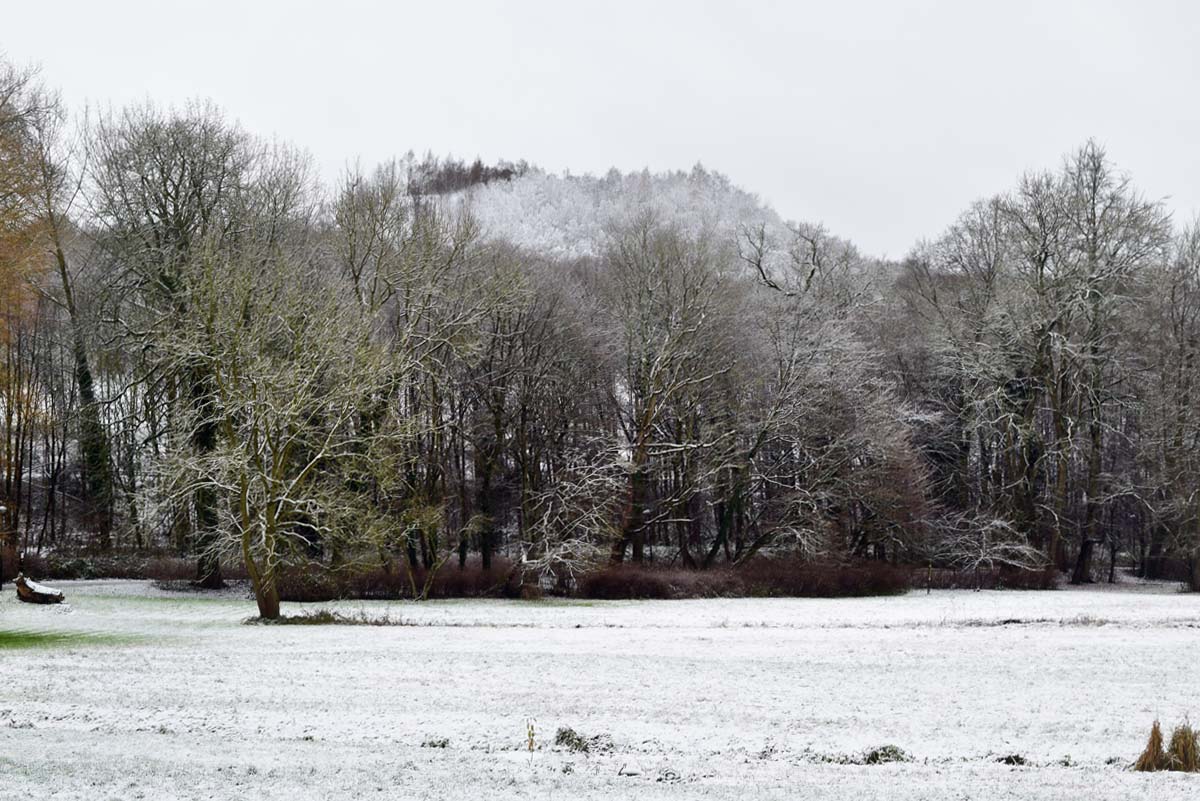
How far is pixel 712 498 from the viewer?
41.0m

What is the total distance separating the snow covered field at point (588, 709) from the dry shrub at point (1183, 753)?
35 cm

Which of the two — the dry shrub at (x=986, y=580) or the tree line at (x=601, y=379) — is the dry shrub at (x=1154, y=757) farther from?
the dry shrub at (x=986, y=580)

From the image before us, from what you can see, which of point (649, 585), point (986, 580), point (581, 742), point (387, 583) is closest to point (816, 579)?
point (649, 585)

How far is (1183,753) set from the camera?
384 inches

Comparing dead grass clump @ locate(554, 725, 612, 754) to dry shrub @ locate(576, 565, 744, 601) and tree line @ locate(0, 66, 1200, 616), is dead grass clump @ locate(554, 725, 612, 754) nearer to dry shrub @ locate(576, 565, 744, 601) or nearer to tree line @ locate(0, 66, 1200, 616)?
tree line @ locate(0, 66, 1200, 616)

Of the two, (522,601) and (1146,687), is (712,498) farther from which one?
(1146,687)

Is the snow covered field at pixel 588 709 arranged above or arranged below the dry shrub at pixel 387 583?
above

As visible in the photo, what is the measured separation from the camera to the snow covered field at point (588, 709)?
9.23 meters

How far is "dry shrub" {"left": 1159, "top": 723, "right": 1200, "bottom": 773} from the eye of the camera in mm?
9703

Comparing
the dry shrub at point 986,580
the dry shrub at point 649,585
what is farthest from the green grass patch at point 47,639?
the dry shrub at point 986,580

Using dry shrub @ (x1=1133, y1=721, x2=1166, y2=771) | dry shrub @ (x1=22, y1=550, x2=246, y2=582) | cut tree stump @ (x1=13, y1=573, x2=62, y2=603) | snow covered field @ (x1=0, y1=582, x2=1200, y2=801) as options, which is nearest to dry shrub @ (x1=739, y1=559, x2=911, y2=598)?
snow covered field @ (x1=0, y1=582, x2=1200, y2=801)

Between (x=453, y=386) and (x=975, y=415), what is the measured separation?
69.9ft

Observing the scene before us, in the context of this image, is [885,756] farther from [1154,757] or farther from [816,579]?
[816,579]

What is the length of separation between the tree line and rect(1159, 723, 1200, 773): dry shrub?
20.2 metres
